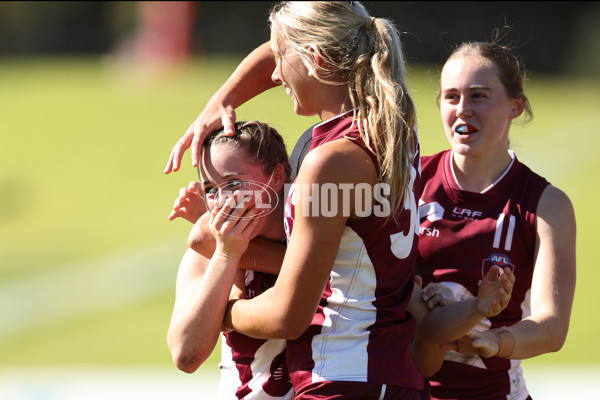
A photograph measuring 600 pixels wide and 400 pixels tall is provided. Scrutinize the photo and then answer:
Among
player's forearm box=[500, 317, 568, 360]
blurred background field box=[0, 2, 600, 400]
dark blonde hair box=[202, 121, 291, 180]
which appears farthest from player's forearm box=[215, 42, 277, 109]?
player's forearm box=[500, 317, 568, 360]

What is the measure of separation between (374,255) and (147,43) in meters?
26.4

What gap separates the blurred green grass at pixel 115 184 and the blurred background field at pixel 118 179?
0.11 ft

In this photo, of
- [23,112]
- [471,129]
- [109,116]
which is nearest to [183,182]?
[109,116]

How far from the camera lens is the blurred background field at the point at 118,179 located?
8477mm

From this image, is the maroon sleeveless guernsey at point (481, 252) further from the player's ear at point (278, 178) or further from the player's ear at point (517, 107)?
the player's ear at point (278, 178)

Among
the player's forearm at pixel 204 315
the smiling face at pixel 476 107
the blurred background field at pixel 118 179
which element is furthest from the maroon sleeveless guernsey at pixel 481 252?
the player's forearm at pixel 204 315

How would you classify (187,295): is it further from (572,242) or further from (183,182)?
(183,182)

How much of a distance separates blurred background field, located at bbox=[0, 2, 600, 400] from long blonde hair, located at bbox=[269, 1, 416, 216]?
46 centimetres

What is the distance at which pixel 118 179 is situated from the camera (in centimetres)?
1655

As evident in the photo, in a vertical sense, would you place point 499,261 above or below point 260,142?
below

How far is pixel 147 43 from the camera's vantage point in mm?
27406

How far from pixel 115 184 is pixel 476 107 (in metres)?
14.1

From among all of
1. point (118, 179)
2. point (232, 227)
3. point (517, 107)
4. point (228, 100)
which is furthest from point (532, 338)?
point (118, 179)

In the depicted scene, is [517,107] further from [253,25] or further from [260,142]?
[253,25]
